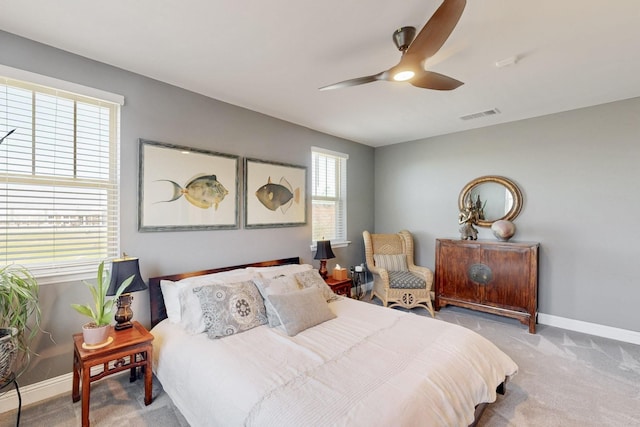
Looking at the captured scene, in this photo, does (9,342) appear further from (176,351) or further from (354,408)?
(354,408)

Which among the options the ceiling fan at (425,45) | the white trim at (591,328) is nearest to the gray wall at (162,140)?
the ceiling fan at (425,45)

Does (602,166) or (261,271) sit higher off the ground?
(602,166)

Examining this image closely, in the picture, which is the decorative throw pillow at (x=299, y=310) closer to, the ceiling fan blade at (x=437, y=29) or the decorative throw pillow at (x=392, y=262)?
the ceiling fan blade at (x=437, y=29)

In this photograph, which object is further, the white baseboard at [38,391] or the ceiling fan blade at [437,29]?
the white baseboard at [38,391]

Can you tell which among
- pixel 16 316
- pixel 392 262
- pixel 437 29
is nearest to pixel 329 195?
pixel 392 262

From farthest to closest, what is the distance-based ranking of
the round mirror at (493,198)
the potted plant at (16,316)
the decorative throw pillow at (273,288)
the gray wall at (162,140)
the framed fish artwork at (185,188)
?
the round mirror at (493,198), the framed fish artwork at (185,188), the decorative throw pillow at (273,288), the gray wall at (162,140), the potted plant at (16,316)

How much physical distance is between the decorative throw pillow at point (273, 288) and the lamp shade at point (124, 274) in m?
0.91

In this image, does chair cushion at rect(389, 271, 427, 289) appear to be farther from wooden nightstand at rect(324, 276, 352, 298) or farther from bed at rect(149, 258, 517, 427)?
bed at rect(149, 258, 517, 427)

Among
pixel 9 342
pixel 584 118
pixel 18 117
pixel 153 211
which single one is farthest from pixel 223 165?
pixel 584 118

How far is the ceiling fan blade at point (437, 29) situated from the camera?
1.35m

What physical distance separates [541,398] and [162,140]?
3.81 metres

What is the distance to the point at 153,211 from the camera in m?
2.62

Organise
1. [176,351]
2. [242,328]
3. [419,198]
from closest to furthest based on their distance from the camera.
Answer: [176,351]
[242,328]
[419,198]

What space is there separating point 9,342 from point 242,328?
132 cm
